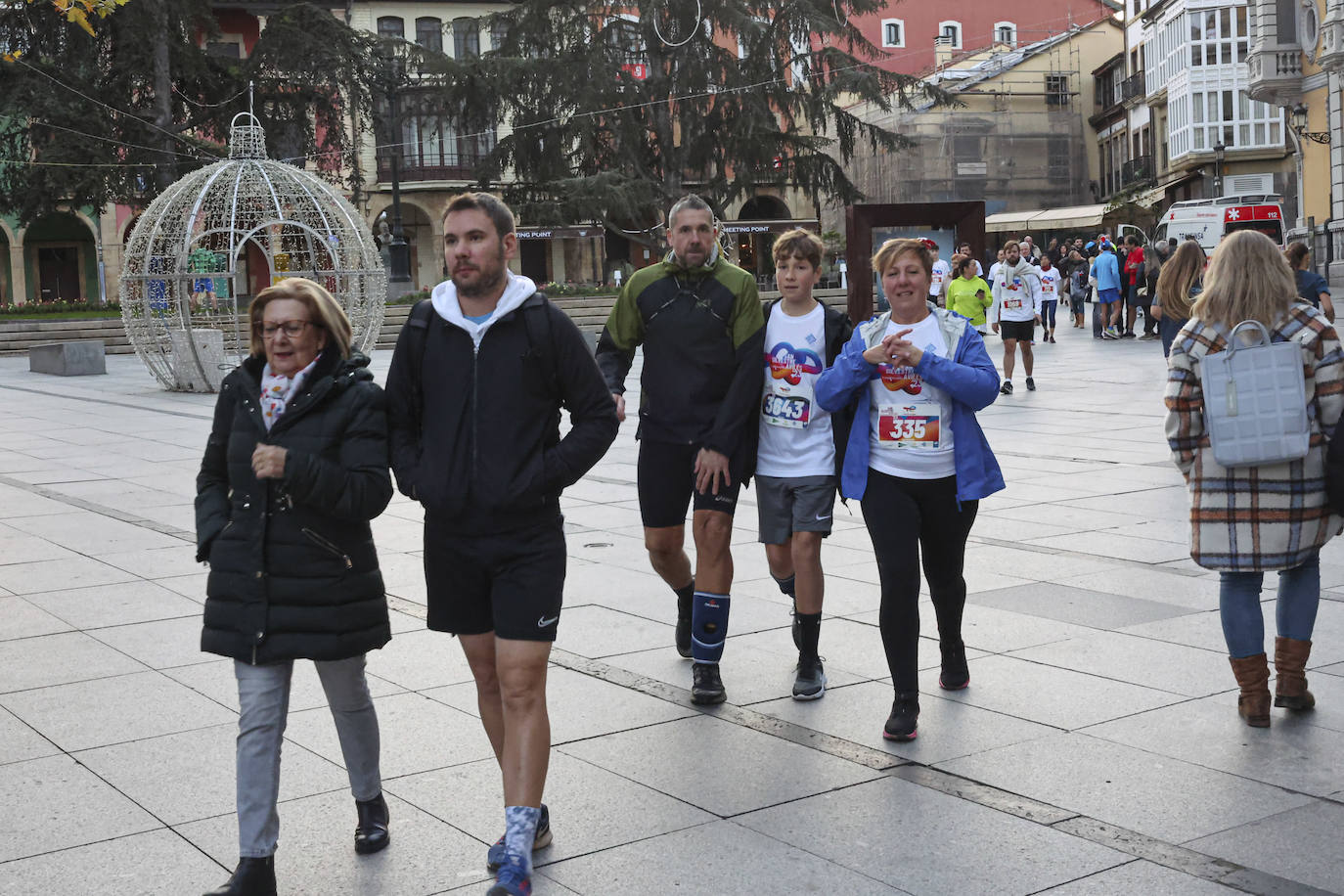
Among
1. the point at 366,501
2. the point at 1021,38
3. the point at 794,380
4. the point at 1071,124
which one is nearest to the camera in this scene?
the point at 366,501

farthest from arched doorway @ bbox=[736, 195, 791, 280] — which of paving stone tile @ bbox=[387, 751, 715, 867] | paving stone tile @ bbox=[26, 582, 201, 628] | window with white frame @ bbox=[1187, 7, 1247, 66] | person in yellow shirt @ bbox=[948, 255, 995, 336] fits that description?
paving stone tile @ bbox=[387, 751, 715, 867]

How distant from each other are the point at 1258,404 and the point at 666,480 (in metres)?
2.01

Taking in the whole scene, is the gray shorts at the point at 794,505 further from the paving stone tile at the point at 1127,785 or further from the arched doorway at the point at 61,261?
the arched doorway at the point at 61,261

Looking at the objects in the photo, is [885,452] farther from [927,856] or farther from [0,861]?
[0,861]

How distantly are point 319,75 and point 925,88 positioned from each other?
1432 cm

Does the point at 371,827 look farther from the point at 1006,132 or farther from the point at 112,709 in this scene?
the point at 1006,132

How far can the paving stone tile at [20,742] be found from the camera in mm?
4914

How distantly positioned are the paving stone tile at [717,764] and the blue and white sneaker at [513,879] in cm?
79

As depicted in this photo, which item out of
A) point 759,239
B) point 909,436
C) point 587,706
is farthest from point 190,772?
point 759,239

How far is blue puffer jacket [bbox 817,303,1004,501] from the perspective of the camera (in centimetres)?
500

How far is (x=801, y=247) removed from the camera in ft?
18.0

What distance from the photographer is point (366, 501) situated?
3.84m

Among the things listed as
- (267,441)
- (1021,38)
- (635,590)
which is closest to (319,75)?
(635,590)

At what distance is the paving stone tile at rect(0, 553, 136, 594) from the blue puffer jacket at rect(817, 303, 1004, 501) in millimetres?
4235
